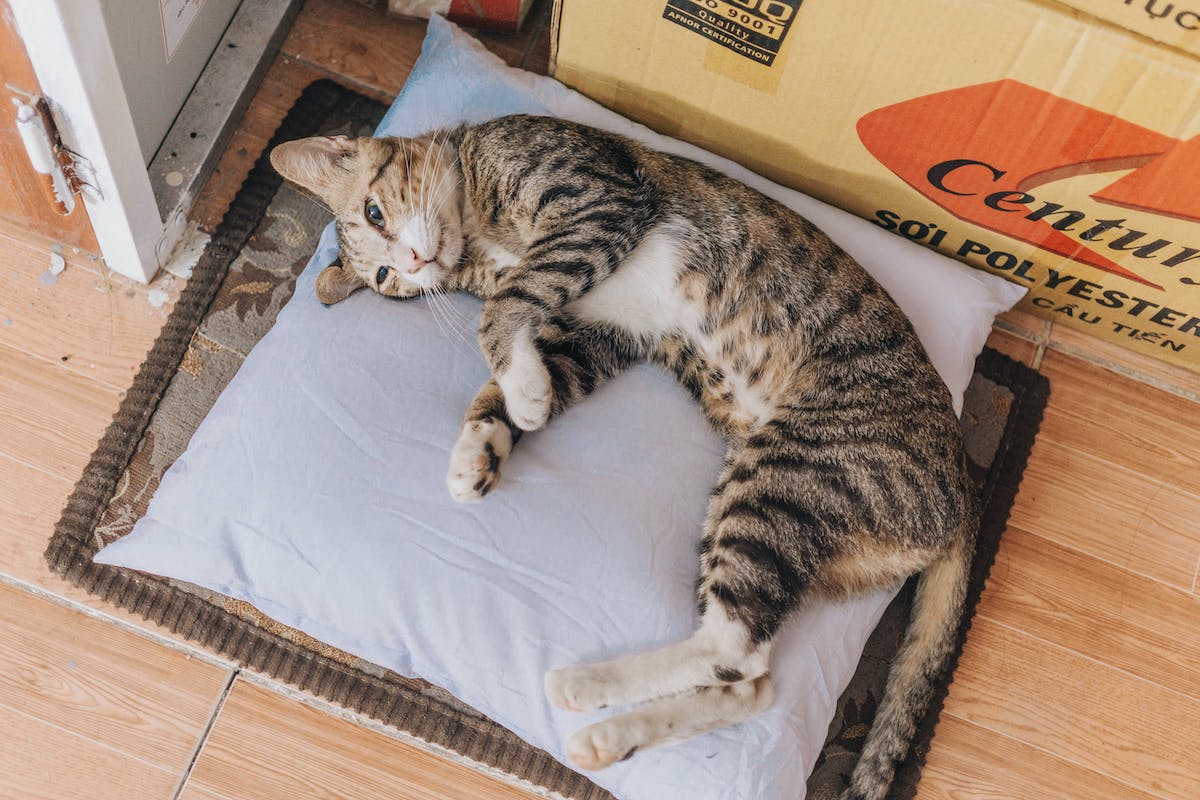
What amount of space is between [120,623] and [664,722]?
3.19 ft

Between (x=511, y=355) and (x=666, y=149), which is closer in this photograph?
(x=511, y=355)

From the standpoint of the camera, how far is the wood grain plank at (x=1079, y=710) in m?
1.62

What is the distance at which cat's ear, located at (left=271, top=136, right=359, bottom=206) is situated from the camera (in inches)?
57.7

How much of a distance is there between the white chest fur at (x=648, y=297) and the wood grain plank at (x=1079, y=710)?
0.83 metres

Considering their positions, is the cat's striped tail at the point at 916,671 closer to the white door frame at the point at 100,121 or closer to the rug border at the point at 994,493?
the rug border at the point at 994,493

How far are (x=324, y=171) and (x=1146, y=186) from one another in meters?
1.40

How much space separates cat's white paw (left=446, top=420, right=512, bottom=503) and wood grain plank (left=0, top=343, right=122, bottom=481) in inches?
29.5

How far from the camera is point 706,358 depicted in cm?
152

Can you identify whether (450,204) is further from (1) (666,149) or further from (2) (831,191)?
(2) (831,191)

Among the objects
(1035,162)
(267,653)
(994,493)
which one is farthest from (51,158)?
(994,493)

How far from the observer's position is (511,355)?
4.63 feet

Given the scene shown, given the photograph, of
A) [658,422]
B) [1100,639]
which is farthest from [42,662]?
[1100,639]

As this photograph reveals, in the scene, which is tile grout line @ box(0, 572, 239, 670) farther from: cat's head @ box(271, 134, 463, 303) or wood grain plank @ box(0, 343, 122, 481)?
cat's head @ box(271, 134, 463, 303)

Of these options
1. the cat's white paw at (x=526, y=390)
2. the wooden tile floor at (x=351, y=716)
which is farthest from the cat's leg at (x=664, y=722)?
the cat's white paw at (x=526, y=390)
